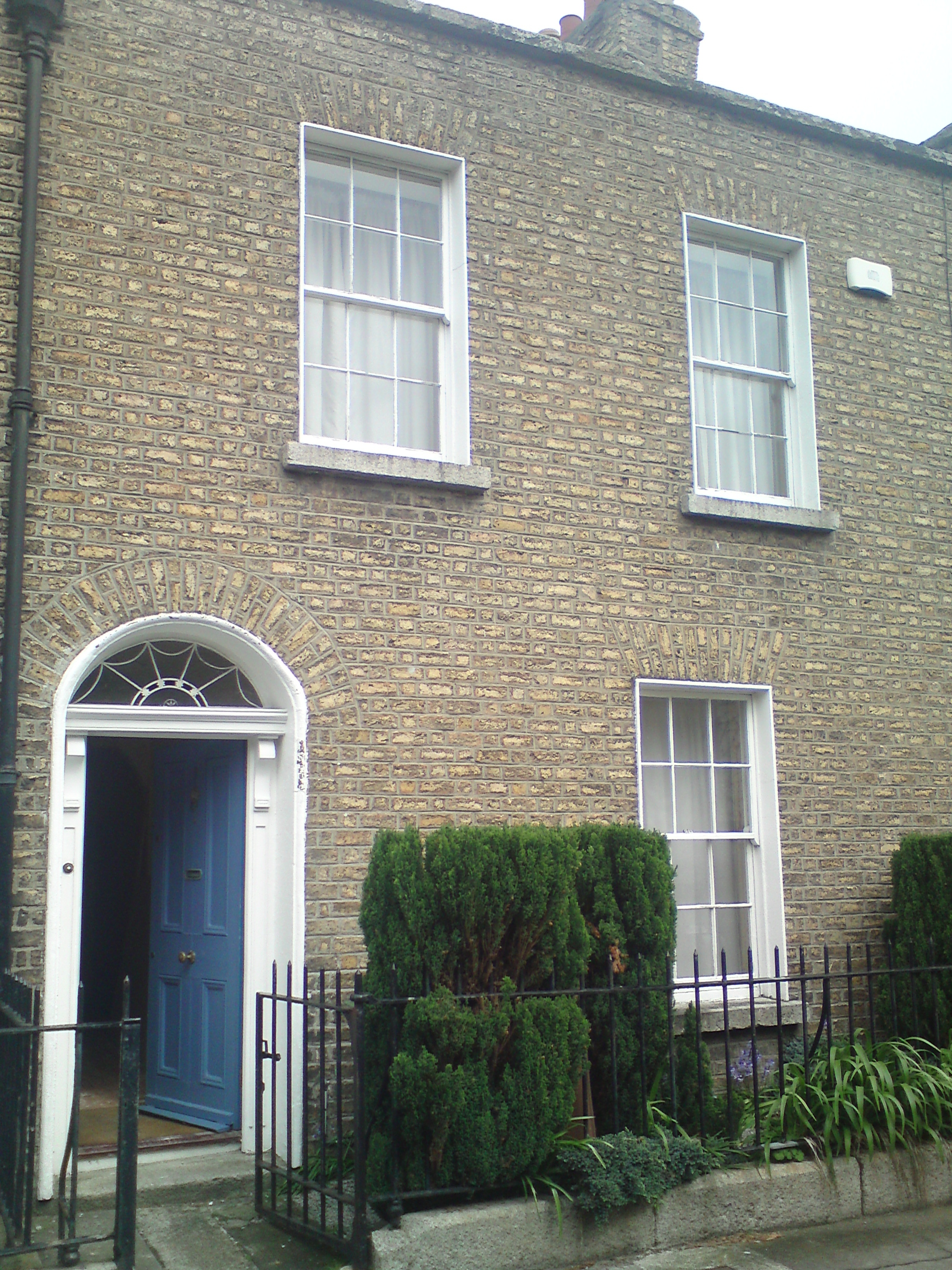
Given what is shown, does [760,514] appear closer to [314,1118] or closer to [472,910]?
[472,910]

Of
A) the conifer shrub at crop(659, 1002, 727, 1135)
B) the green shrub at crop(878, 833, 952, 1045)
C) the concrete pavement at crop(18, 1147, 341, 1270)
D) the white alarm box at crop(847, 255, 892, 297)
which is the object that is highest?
the white alarm box at crop(847, 255, 892, 297)

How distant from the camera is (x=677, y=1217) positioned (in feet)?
18.1

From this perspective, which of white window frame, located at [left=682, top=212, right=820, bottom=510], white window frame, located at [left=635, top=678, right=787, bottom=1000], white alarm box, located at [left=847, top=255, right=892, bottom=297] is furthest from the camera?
white alarm box, located at [left=847, top=255, right=892, bottom=297]

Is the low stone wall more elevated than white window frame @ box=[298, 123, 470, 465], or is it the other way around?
white window frame @ box=[298, 123, 470, 465]

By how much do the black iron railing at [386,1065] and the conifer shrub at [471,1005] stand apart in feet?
0.20

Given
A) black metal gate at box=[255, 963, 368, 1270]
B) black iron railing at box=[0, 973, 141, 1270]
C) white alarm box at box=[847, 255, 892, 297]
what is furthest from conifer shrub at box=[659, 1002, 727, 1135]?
white alarm box at box=[847, 255, 892, 297]

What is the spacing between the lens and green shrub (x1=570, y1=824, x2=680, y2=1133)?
19.4 ft

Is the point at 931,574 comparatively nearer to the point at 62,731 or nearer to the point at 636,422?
the point at 636,422

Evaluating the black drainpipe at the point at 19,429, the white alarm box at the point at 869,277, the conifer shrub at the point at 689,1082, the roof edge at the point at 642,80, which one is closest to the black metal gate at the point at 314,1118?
the black drainpipe at the point at 19,429

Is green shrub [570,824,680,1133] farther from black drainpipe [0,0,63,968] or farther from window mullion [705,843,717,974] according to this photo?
black drainpipe [0,0,63,968]

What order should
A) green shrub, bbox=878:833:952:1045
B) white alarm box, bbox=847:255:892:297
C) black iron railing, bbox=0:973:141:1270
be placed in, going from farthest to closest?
1. white alarm box, bbox=847:255:892:297
2. green shrub, bbox=878:833:952:1045
3. black iron railing, bbox=0:973:141:1270

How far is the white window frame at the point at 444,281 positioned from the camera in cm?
737

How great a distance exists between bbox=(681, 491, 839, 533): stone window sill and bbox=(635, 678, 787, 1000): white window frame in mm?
1132

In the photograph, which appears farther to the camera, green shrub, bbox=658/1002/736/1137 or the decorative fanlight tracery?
the decorative fanlight tracery
